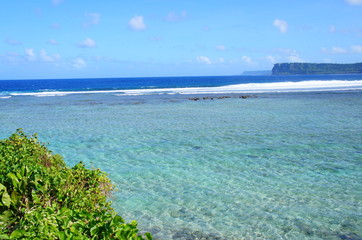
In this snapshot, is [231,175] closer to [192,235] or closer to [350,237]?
[192,235]

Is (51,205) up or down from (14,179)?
down

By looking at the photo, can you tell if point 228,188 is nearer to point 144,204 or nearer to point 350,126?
point 144,204

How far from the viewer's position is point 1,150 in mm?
7363

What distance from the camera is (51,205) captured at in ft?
17.5

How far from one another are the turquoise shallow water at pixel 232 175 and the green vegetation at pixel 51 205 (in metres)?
1.56

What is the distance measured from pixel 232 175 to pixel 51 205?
17.6 ft

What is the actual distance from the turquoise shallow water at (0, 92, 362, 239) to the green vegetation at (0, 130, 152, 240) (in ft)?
5.12

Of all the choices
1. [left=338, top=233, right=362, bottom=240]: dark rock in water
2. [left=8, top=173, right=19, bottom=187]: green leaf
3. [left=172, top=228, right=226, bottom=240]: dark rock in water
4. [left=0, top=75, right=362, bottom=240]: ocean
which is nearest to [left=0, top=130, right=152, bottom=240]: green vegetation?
[left=8, top=173, right=19, bottom=187]: green leaf

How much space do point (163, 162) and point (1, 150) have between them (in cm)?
496

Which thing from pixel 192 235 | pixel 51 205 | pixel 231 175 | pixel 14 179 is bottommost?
pixel 192 235

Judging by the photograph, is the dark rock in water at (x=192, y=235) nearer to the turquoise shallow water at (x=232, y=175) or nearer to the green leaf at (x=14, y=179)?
the turquoise shallow water at (x=232, y=175)

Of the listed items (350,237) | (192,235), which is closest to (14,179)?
(192,235)

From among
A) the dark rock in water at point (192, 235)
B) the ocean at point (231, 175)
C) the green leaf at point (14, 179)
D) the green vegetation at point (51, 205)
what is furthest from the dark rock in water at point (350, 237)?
the green leaf at point (14, 179)

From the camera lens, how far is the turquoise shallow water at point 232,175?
654 centimetres
